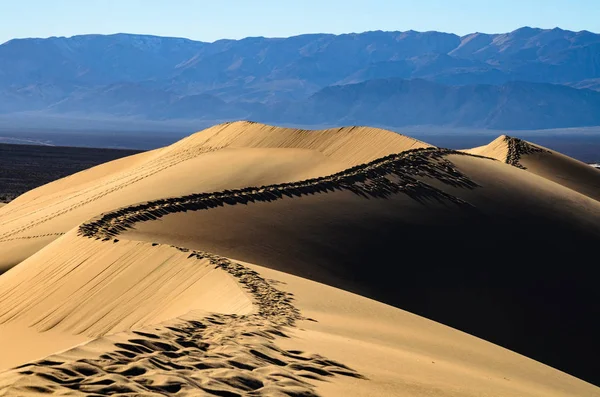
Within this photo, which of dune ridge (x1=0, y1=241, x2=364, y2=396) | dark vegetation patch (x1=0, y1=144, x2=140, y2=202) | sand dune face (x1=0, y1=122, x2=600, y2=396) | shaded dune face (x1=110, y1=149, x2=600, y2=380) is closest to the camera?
dune ridge (x1=0, y1=241, x2=364, y2=396)

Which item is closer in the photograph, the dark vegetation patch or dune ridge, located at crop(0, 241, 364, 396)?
dune ridge, located at crop(0, 241, 364, 396)

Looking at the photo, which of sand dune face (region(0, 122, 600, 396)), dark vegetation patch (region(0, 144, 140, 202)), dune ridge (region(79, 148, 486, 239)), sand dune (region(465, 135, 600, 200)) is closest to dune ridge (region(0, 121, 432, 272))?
sand dune face (region(0, 122, 600, 396))

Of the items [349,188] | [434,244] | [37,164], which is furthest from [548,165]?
[37,164]

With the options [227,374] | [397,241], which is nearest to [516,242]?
[397,241]

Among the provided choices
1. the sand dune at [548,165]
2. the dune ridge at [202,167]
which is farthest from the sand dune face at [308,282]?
the sand dune at [548,165]

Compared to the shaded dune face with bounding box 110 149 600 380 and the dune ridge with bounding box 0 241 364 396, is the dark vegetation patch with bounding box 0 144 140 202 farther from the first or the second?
the dune ridge with bounding box 0 241 364 396
